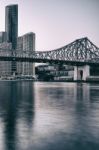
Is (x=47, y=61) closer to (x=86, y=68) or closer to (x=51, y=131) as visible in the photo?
(x=86, y=68)

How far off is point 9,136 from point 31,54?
124719 mm

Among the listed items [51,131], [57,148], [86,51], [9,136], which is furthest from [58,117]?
[86,51]

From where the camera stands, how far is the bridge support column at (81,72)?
138m

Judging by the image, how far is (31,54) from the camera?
138m

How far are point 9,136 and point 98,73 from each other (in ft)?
478

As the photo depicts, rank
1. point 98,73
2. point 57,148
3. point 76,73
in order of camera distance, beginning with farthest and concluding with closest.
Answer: point 98,73 < point 76,73 < point 57,148

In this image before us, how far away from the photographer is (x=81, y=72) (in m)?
147

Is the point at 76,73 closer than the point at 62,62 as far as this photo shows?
No

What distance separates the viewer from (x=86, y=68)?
138 metres

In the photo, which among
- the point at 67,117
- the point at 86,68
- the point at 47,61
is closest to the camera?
the point at 67,117

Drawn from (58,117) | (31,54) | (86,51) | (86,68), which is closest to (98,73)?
(86,51)

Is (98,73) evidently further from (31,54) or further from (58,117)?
(58,117)

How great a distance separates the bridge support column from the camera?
454ft

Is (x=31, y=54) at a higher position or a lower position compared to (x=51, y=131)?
higher
